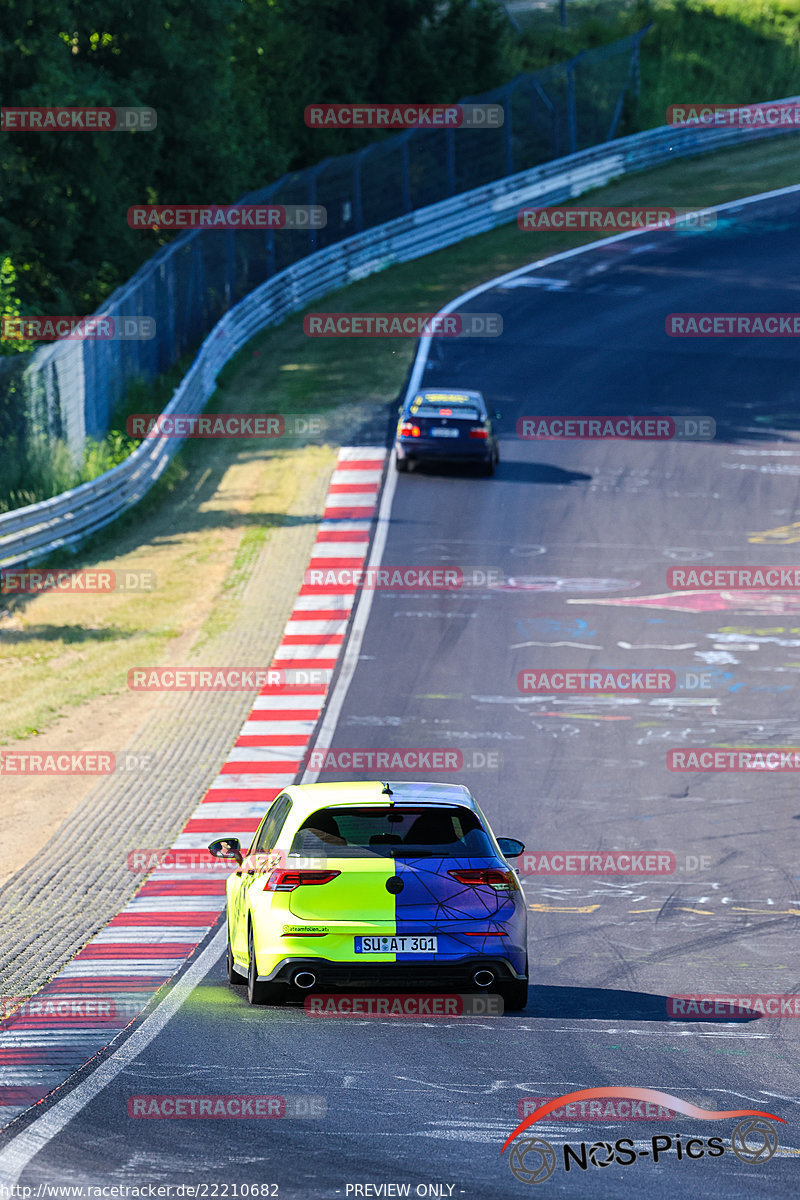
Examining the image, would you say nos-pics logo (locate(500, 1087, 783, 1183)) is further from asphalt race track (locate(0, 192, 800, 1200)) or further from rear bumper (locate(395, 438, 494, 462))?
rear bumper (locate(395, 438, 494, 462))

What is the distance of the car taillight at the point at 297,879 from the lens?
9664 millimetres

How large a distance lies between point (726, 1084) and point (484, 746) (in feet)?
31.6

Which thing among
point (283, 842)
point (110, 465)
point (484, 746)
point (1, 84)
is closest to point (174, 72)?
point (1, 84)

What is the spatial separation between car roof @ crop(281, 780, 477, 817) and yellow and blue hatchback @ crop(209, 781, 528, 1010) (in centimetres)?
2

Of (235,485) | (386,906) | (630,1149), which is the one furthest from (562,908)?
(235,485)

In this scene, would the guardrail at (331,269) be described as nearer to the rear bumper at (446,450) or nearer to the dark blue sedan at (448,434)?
the dark blue sedan at (448,434)

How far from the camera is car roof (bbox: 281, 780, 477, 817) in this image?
32.8 ft

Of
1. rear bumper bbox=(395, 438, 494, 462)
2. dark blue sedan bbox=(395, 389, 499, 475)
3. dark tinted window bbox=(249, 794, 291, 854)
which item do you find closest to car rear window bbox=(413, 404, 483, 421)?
dark blue sedan bbox=(395, 389, 499, 475)

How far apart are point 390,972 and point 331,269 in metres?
37.5

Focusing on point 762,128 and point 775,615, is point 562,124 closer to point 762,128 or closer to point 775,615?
point 762,128

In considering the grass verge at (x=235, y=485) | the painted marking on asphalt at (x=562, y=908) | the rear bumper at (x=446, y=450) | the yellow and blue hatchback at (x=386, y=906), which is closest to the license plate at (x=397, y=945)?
the yellow and blue hatchback at (x=386, y=906)

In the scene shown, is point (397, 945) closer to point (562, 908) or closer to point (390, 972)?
point (390, 972)

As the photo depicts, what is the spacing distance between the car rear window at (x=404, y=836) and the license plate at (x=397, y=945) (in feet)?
1.70

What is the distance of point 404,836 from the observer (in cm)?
999
